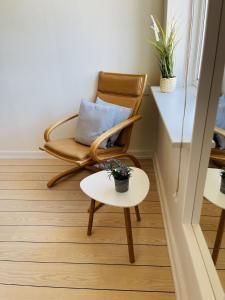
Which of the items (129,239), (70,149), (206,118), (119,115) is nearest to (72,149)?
(70,149)

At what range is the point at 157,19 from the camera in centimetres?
227

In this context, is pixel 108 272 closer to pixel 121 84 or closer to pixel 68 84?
pixel 121 84

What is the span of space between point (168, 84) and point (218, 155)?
1253 mm

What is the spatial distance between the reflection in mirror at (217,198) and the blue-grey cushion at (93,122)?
1.25 meters

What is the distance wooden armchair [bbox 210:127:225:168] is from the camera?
36.3 inches

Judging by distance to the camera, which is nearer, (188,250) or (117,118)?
(188,250)

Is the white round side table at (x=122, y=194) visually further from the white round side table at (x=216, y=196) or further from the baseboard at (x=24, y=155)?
the baseboard at (x=24, y=155)

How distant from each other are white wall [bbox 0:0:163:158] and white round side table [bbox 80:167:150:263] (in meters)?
1.20

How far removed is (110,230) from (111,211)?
220 mm

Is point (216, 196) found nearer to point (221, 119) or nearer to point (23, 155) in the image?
point (221, 119)

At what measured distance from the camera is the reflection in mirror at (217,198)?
3.00ft

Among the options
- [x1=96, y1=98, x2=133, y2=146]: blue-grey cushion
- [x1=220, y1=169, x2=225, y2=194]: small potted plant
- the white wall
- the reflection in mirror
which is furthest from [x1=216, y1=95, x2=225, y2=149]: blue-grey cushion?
the white wall

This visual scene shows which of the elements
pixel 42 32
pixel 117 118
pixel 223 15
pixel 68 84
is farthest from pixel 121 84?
pixel 223 15

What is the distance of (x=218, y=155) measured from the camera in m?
0.97
